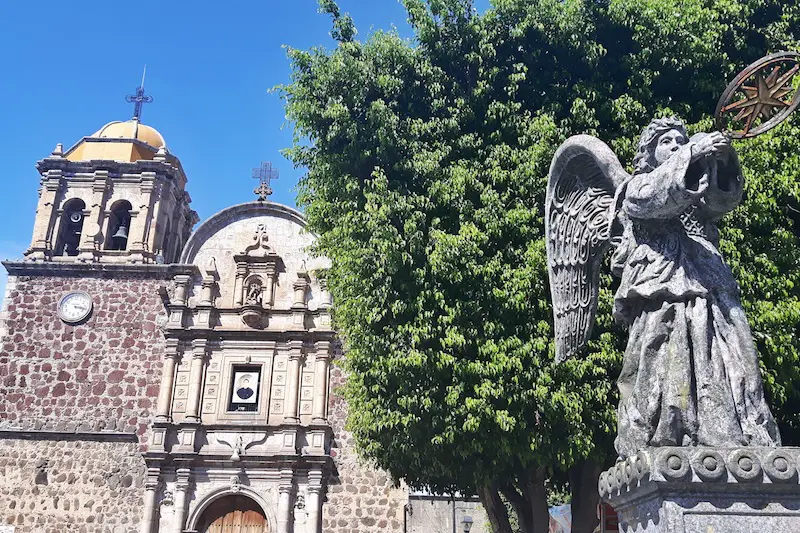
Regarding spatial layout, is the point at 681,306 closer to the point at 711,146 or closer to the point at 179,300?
the point at 711,146

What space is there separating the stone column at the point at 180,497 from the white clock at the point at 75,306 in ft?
15.6

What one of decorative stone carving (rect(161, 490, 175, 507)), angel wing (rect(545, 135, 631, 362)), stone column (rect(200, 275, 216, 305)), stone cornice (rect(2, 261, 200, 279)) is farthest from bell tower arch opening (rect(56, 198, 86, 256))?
angel wing (rect(545, 135, 631, 362))

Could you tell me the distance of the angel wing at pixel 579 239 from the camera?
430 centimetres

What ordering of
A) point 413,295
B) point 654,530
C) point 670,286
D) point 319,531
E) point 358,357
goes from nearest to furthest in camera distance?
point 654,530 < point 670,286 < point 413,295 < point 358,357 < point 319,531

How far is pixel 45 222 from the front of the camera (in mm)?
17969

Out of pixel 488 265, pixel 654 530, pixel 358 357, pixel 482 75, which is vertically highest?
pixel 482 75

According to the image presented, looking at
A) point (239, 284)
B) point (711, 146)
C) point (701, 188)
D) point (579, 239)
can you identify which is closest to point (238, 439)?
point (239, 284)

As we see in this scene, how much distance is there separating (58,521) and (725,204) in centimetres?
1617

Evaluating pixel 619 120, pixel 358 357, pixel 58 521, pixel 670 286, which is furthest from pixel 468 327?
pixel 58 521

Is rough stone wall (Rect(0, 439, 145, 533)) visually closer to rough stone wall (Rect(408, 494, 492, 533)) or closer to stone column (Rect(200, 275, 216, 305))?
stone column (Rect(200, 275, 216, 305))

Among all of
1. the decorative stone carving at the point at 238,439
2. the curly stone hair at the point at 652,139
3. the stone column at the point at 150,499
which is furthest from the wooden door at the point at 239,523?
the curly stone hair at the point at 652,139

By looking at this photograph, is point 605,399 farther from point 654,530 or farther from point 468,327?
point 654,530

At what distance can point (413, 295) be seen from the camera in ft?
27.4

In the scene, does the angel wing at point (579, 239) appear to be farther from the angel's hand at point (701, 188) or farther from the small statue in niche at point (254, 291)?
the small statue in niche at point (254, 291)
